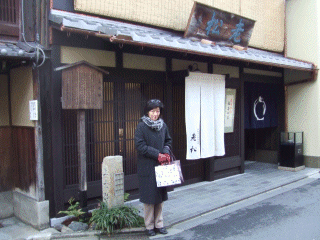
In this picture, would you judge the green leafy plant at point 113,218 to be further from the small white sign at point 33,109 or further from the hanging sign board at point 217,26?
the hanging sign board at point 217,26

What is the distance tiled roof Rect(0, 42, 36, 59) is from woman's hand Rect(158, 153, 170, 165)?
295 cm

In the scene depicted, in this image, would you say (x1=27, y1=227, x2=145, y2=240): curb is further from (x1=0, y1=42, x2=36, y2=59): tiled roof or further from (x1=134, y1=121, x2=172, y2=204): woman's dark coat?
(x1=0, y1=42, x2=36, y2=59): tiled roof

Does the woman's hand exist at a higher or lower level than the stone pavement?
higher

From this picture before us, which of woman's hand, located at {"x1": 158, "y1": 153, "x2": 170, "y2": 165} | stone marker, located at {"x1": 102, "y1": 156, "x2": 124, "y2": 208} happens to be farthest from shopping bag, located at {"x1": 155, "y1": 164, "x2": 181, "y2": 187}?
stone marker, located at {"x1": 102, "y1": 156, "x2": 124, "y2": 208}

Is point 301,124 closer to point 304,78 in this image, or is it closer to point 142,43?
point 304,78

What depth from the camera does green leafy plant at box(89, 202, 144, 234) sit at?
234 inches

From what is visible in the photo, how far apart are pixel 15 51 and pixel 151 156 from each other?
3.00 metres

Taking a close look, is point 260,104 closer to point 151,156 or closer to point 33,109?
point 151,156

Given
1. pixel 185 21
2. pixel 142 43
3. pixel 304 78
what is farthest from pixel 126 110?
pixel 304 78

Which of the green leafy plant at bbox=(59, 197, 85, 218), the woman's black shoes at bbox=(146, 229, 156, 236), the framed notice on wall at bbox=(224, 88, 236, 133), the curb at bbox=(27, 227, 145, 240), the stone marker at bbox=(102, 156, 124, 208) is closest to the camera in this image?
the curb at bbox=(27, 227, 145, 240)

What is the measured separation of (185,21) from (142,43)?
3.32 m

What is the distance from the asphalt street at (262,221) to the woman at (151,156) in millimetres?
547

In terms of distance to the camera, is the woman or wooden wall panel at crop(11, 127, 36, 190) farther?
wooden wall panel at crop(11, 127, 36, 190)

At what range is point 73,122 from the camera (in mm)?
6973
